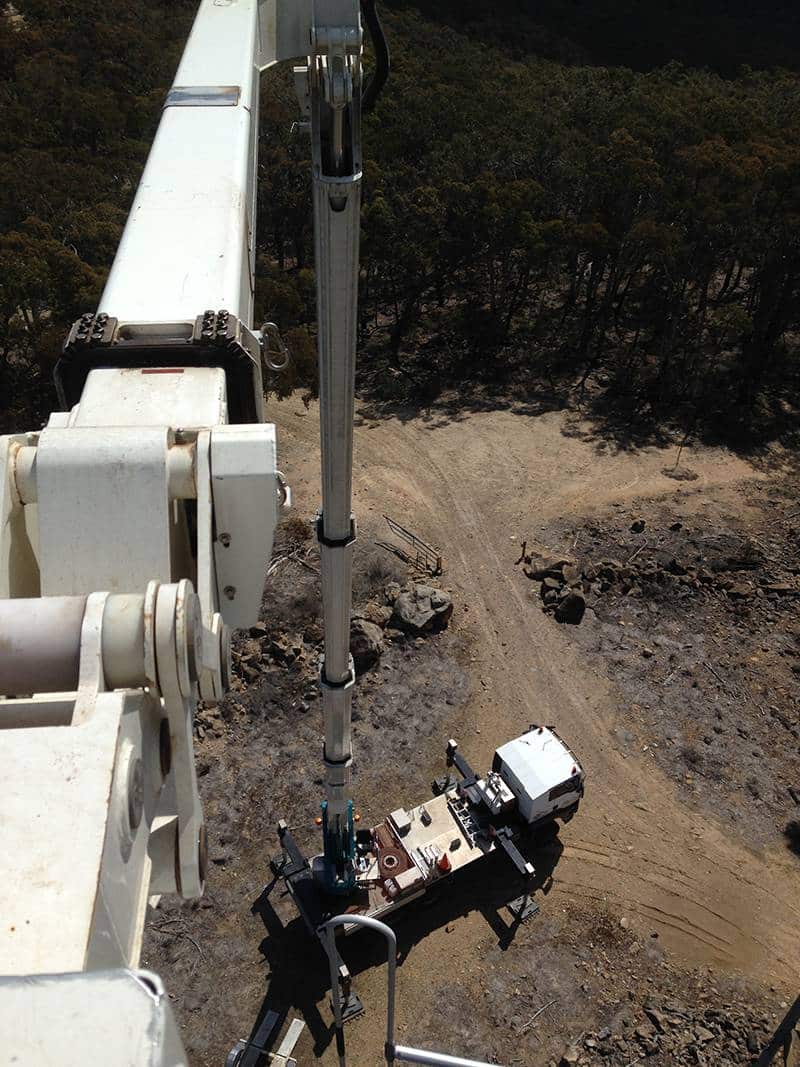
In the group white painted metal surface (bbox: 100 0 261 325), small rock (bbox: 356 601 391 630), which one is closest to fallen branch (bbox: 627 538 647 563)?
small rock (bbox: 356 601 391 630)

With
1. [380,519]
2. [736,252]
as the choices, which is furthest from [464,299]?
[380,519]

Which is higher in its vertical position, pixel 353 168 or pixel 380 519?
pixel 353 168

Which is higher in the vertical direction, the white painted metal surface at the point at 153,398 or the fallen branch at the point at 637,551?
the white painted metal surface at the point at 153,398

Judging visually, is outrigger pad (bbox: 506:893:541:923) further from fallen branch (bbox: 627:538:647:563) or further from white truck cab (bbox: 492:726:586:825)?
fallen branch (bbox: 627:538:647:563)

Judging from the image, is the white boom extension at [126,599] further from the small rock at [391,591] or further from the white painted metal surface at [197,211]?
the small rock at [391,591]

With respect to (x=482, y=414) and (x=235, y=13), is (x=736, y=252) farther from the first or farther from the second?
(x=235, y=13)

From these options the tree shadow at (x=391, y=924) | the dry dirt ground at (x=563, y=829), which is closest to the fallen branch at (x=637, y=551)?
the dry dirt ground at (x=563, y=829)

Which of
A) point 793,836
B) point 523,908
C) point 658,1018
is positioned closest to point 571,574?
point 793,836
